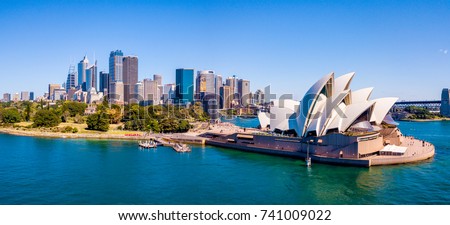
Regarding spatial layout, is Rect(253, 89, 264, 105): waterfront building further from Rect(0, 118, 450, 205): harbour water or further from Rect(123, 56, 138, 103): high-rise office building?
Rect(0, 118, 450, 205): harbour water

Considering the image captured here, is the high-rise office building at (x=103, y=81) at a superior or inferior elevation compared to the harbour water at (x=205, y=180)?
superior

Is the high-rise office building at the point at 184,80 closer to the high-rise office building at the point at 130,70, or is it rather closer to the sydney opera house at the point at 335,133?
the high-rise office building at the point at 130,70

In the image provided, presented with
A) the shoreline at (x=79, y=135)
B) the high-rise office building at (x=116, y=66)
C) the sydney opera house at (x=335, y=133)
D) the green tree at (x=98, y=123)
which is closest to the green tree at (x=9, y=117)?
the shoreline at (x=79, y=135)

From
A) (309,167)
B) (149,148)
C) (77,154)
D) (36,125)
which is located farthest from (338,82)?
(36,125)

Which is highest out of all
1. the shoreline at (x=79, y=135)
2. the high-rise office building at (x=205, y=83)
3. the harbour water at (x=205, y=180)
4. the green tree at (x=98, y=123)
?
the high-rise office building at (x=205, y=83)

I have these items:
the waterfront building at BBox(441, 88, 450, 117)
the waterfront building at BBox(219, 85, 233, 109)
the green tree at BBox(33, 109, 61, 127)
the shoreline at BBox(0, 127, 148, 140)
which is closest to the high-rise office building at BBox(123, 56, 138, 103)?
the waterfront building at BBox(219, 85, 233, 109)

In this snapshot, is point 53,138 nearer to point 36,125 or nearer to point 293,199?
point 36,125
